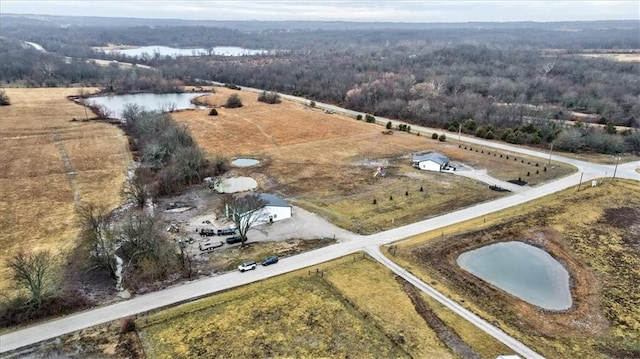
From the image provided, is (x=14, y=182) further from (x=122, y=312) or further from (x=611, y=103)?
(x=611, y=103)

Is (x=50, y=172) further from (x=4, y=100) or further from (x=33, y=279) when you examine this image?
(x=4, y=100)

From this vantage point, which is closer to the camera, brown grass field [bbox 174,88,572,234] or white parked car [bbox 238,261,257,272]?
white parked car [bbox 238,261,257,272]

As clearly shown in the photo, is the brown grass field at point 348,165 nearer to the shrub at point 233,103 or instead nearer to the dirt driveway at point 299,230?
the dirt driveway at point 299,230

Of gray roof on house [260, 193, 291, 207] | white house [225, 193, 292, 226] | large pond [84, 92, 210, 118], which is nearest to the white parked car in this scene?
white house [225, 193, 292, 226]

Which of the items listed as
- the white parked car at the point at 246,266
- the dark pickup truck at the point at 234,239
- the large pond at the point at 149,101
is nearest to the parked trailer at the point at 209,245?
the dark pickup truck at the point at 234,239

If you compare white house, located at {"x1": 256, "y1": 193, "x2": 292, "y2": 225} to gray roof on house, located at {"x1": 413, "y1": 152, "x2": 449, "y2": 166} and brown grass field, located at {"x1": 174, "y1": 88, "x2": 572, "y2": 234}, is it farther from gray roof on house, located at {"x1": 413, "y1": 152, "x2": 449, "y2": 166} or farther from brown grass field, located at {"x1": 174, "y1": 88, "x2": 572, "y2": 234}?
gray roof on house, located at {"x1": 413, "y1": 152, "x2": 449, "y2": 166}

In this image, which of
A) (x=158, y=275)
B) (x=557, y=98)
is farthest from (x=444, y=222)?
(x=557, y=98)
